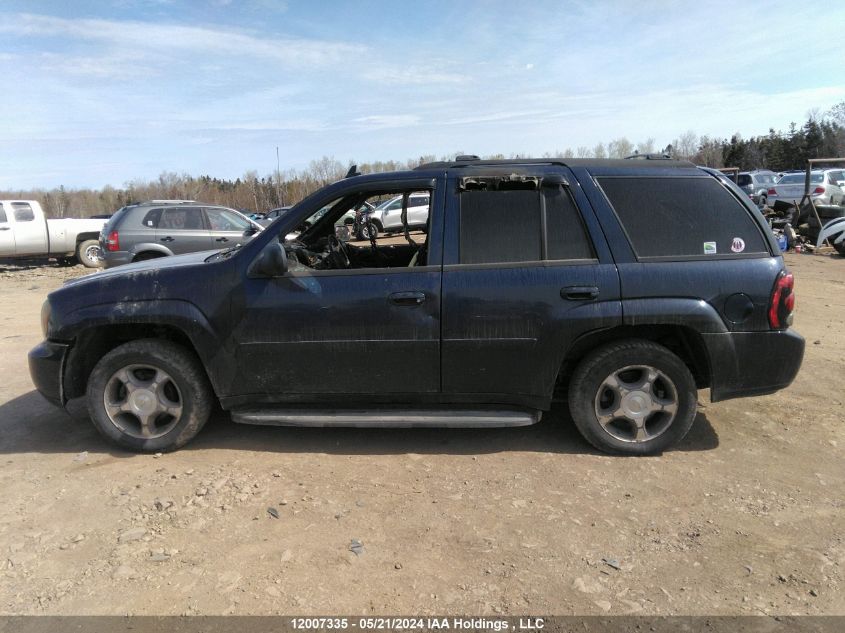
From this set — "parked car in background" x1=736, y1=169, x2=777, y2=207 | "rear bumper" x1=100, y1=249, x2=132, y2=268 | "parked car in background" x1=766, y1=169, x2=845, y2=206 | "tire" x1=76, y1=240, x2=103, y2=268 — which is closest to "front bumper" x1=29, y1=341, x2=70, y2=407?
"rear bumper" x1=100, y1=249, x2=132, y2=268

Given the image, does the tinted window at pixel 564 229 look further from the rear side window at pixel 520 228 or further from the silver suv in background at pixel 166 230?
the silver suv in background at pixel 166 230

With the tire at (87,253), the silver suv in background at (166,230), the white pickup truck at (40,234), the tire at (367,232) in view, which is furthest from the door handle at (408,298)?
the tire at (87,253)

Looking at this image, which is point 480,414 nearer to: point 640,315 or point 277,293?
point 640,315

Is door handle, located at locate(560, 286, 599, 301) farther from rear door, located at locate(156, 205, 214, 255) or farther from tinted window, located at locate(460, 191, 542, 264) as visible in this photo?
rear door, located at locate(156, 205, 214, 255)

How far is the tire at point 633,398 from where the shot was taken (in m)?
3.78

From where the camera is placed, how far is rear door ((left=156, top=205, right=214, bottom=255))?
11.5m

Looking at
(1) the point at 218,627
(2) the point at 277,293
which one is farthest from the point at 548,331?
(1) the point at 218,627

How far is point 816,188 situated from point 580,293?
763 inches

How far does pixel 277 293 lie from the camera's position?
3.83 m

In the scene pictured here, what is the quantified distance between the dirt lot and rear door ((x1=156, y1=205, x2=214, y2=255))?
24.6 ft

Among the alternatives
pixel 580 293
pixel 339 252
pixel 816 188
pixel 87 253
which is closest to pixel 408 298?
pixel 580 293

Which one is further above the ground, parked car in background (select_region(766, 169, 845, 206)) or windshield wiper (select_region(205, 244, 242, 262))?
parked car in background (select_region(766, 169, 845, 206))

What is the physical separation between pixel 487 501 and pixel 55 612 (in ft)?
7.13

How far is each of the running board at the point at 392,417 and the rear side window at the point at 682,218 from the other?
138 cm
